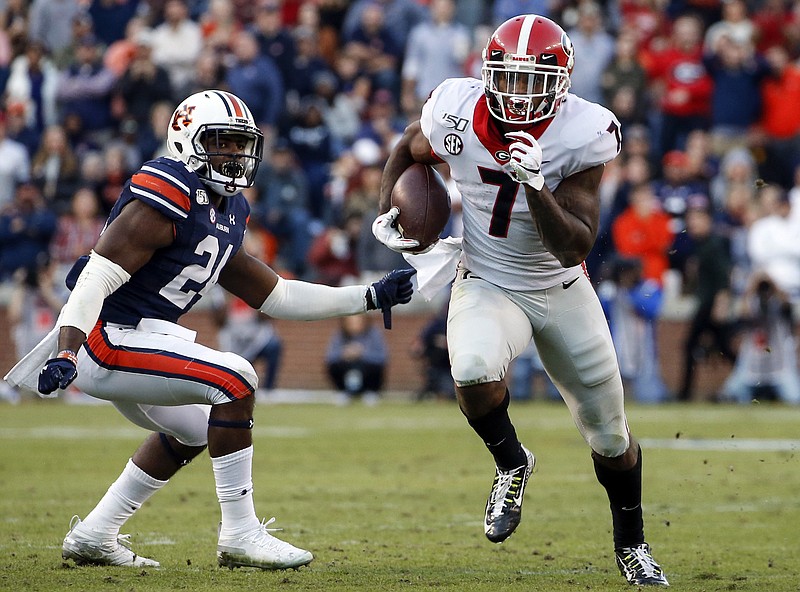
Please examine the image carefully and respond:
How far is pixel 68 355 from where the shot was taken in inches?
174

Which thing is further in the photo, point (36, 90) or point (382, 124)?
point (36, 90)

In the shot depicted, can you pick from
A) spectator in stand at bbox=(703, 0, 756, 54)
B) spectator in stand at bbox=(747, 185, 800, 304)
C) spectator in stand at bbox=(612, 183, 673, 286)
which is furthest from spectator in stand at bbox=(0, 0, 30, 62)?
spectator in stand at bbox=(747, 185, 800, 304)

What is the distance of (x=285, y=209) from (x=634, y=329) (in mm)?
3593

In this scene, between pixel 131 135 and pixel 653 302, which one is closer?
pixel 653 302

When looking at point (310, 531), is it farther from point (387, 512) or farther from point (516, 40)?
point (516, 40)

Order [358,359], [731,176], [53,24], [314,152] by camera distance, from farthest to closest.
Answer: [53,24] < [314,152] < [731,176] < [358,359]

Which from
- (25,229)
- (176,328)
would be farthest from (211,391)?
(25,229)

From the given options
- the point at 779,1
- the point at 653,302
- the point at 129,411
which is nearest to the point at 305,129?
the point at 653,302

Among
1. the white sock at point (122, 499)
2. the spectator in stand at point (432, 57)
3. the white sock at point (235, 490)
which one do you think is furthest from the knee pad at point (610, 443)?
the spectator in stand at point (432, 57)

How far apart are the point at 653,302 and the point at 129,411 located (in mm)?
7848

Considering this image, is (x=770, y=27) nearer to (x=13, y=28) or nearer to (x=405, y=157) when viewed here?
(x=13, y=28)

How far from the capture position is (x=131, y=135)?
13.6 meters

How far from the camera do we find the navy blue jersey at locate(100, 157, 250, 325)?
4.70 metres

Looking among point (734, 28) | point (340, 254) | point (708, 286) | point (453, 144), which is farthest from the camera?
point (734, 28)
